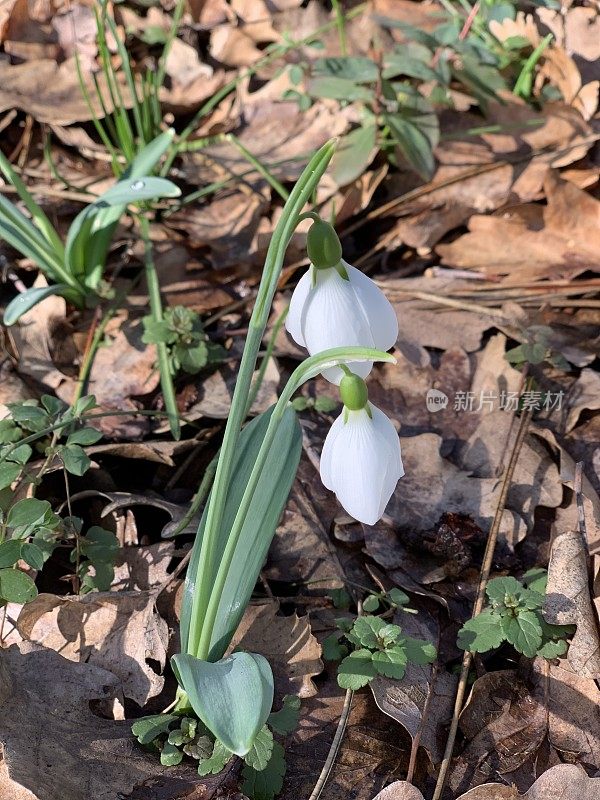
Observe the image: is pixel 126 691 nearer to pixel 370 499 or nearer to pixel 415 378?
pixel 370 499

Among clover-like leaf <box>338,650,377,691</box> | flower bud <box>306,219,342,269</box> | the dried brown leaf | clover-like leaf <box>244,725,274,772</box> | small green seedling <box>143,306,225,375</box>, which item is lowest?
clover-like leaf <box>244,725,274,772</box>

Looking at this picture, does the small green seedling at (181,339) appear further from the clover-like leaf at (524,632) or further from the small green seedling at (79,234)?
the clover-like leaf at (524,632)

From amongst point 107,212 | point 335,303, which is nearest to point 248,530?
point 335,303

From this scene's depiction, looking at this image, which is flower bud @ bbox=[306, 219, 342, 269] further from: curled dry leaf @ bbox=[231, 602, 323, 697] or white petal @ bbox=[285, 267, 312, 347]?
curled dry leaf @ bbox=[231, 602, 323, 697]

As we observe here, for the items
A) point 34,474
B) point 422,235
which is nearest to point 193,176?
point 422,235

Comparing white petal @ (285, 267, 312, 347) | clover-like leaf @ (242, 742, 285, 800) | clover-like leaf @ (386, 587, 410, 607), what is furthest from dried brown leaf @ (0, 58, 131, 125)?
clover-like leaf @ (242, 742, 285, 800)

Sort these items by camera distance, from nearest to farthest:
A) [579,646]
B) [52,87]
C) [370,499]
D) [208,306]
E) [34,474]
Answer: [370,499]
[579,646]
[34,474]
[208,306]
[52,87]
